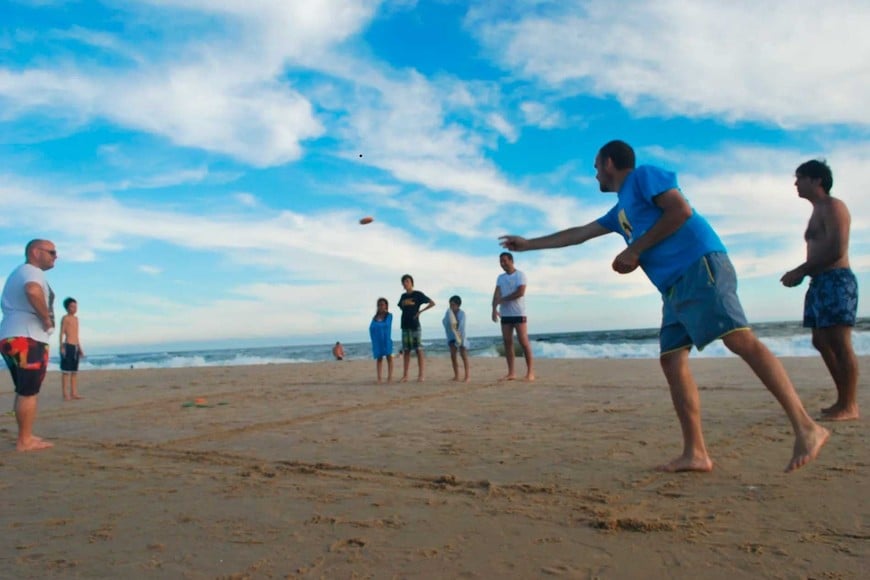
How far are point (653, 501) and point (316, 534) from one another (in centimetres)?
146

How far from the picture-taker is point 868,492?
2.69m

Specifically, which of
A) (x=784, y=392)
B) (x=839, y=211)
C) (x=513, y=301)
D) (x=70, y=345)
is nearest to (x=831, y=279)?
(x=839, y=211)

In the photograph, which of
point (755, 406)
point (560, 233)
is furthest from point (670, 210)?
point (755, 406)

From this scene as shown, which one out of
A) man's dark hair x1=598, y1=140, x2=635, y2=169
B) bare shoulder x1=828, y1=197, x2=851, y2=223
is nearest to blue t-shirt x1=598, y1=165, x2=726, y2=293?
man's dark hair x1=598, y1=140, x2=635, y2=169

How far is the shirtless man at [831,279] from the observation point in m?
4.52

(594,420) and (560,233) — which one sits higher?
(560,233)

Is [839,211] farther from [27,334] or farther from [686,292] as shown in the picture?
[27,334]

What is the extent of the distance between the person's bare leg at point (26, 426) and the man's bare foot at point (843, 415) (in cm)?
594

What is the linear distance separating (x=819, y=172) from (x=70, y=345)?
1086cm

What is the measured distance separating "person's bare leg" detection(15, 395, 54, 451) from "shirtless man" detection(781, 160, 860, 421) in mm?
5890

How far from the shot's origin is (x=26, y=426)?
4.75 metres

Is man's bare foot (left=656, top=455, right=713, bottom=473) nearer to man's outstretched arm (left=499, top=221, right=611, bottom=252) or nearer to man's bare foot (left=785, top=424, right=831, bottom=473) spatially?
man's bare foot (left=785, top=424, right=831, bottom=473)

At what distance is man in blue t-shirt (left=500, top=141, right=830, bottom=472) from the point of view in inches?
117

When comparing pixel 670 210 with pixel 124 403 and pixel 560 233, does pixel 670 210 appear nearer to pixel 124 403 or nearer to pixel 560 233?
pixel 560 233
